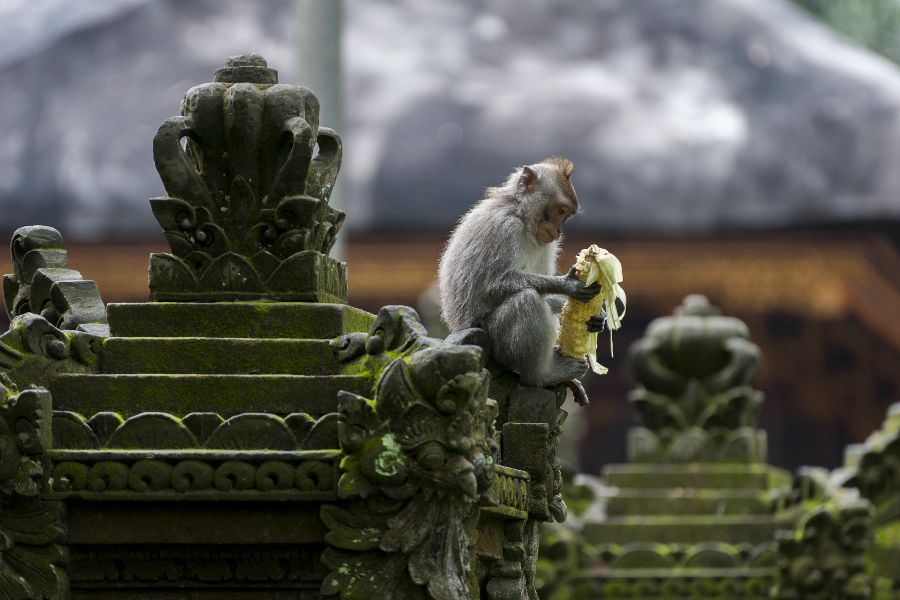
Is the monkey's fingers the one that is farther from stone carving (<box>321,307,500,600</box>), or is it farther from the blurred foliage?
the blurred foliage

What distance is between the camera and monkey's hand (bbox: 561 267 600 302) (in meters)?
9.02

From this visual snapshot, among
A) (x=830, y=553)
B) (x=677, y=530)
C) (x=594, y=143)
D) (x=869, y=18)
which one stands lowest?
(x=677, y=530)

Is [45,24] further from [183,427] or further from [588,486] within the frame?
[183,427]

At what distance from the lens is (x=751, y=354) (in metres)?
18.0

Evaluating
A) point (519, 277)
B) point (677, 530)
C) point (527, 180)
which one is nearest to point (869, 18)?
point (677, 530)

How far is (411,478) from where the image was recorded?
712 centimetres

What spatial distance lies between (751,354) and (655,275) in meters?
11.8

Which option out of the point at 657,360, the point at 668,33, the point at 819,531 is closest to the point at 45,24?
the point at 668,33

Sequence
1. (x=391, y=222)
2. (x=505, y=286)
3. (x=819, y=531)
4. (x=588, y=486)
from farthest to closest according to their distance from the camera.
Result: (x=391, y=222)
(x=588, y=486)
(x=819, y=531)
(x=505, y=286)

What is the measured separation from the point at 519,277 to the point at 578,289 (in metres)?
0.31

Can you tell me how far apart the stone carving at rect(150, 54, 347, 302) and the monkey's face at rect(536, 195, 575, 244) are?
5.82 ft

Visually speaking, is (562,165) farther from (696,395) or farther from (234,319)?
(696,395)

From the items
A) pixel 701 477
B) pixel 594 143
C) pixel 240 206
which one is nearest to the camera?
pixel 240 206

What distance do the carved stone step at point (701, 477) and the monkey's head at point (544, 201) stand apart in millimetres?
8162
